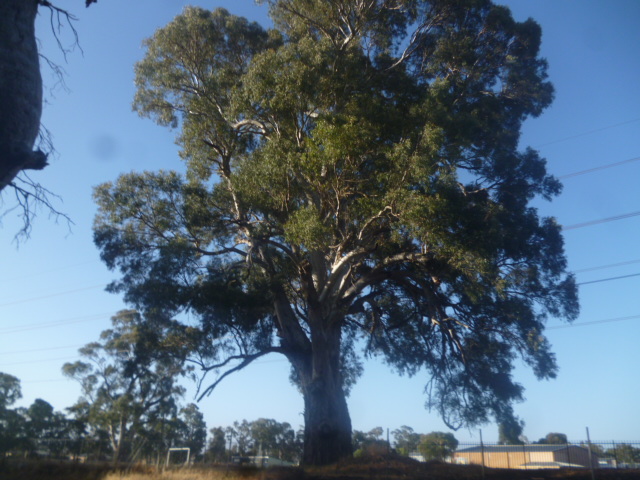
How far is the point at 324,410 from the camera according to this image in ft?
57.6

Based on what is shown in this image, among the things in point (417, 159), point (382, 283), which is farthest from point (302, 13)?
point (382, 283)

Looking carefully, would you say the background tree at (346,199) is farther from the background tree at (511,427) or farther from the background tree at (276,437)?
the background tree at (276,437)

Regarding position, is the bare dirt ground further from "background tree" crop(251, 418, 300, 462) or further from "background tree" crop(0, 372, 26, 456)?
"background tree" crop(251, 418, 300, 462)

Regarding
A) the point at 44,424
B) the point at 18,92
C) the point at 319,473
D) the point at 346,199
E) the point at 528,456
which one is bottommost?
the point at 319,473

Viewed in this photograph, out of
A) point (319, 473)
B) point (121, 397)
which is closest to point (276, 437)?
point (121, 397)

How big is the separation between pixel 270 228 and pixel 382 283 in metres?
5.08

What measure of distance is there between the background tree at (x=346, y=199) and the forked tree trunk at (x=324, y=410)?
0.06 m

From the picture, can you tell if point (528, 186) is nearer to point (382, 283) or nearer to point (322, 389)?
point (382, 283)

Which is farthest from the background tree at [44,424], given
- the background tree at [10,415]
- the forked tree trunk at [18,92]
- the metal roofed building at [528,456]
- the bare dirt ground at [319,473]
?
the forked tree trunk at [18,92]

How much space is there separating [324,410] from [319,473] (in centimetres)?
291

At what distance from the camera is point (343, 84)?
1755cm

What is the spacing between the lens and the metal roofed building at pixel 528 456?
785 inches

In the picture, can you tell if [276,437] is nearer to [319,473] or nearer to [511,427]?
[511,427]

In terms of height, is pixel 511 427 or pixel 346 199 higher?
pixel 346 199
